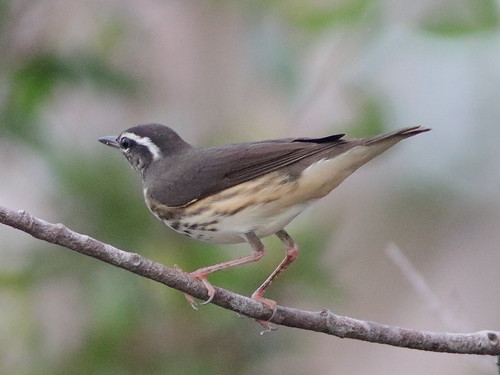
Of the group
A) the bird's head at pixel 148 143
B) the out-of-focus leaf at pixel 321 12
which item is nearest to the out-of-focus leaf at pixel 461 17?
the out-of-focus leaf at pixel 321 12

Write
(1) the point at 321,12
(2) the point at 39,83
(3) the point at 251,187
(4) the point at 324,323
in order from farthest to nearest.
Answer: (1) the point at 321,12 → (2) the point at 39,83 → (3) the point at 251,187 → (4) the point at 324,323

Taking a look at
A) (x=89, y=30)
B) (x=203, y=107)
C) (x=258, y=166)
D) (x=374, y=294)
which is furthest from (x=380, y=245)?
(x=258, y=166)

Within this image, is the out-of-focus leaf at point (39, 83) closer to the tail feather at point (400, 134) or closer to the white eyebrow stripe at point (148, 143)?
the white eyebrow stripe at point (148, 143)

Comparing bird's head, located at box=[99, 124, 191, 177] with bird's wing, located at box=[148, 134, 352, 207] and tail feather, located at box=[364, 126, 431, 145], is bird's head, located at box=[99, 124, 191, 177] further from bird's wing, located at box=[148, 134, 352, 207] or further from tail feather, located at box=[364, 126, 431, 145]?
tail feather, located at box=[364, 126, 431, 145]

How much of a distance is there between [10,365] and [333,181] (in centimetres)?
201

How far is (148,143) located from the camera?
14.7ft

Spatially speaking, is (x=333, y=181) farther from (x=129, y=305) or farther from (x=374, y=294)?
(x=374, y=294)

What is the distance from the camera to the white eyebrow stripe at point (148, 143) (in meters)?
4.45

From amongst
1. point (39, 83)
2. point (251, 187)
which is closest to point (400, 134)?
point (251, 187)

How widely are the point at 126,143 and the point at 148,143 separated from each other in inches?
4.5

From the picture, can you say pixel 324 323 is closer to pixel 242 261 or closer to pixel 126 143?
pixel 242 261

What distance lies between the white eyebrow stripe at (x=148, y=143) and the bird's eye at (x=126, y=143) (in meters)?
0.02

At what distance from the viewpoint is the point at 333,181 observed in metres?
3.99

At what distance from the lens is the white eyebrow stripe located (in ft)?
14.6
